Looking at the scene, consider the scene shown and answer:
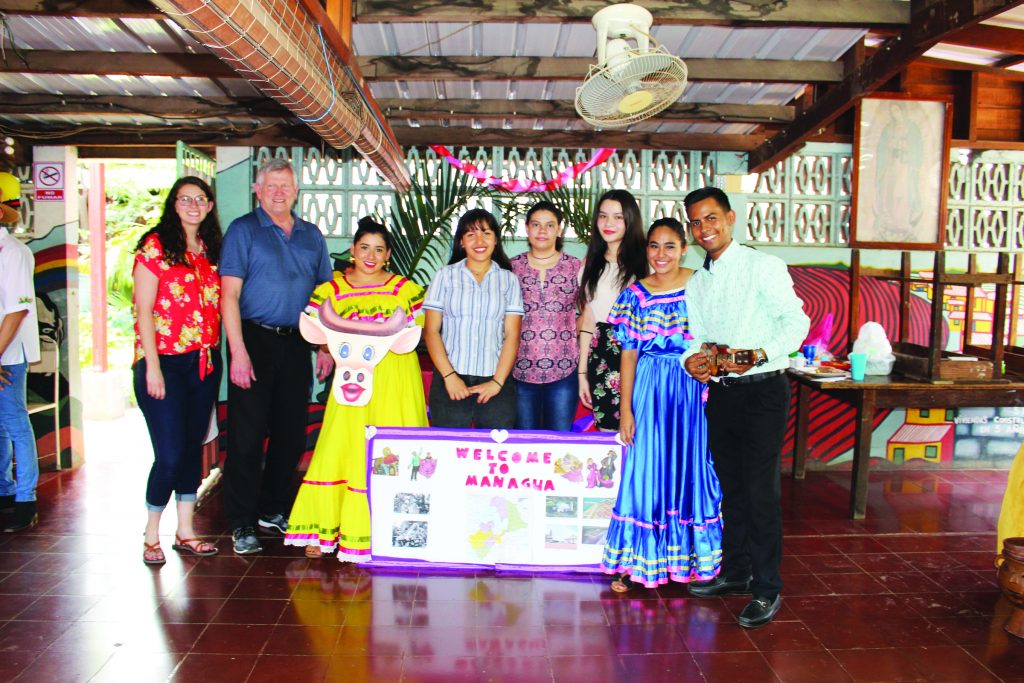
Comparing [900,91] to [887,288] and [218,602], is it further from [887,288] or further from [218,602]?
[218,602]

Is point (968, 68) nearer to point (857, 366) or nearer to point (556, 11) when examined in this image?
point (857, 366)

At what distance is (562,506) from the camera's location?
11.8ft

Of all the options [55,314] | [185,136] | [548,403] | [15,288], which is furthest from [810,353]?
[55,314]

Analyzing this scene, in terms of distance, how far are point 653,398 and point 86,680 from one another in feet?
7.77

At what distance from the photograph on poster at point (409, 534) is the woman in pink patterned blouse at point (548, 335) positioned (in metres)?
0.70

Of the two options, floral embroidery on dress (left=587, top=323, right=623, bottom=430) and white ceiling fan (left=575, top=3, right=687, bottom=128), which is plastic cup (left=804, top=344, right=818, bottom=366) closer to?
floral embroidery on dress (left=587, top=323, right=623, bottom=430)

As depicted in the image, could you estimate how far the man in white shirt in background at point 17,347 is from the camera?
3998 mm

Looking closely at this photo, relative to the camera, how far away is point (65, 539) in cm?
409

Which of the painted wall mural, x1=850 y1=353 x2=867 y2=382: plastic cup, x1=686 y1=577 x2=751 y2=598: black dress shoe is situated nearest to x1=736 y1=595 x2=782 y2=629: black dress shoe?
x1=686 y1=577 x2=751 y2=598: black dress shoe

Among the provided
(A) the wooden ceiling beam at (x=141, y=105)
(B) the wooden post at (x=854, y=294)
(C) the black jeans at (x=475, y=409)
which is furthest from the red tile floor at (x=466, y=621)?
(A) the wooden ceiling beam at (x=141, y=105)

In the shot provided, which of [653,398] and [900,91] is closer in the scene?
[653,398]

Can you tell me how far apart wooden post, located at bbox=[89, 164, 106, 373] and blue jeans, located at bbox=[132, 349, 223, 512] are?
5.73 metres

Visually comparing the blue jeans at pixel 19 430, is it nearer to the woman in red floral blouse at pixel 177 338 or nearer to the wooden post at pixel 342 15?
the woman in red floral blouse at pixel 177 338

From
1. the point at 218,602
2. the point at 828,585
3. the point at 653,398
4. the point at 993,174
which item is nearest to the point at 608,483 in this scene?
the point at 653,398
